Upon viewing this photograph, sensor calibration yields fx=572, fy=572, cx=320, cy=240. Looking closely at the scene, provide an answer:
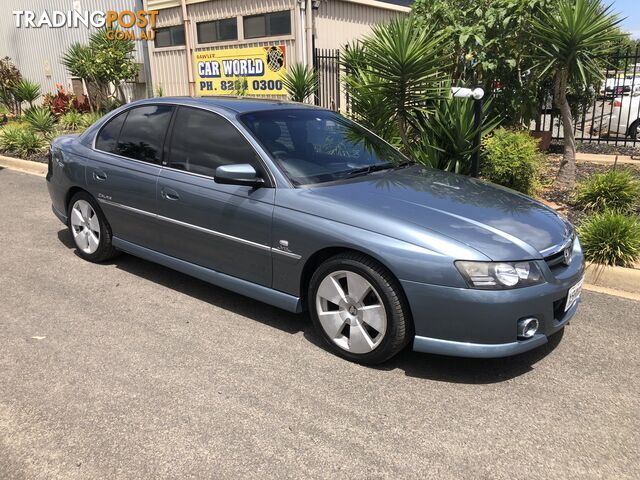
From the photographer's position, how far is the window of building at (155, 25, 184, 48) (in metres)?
16.1

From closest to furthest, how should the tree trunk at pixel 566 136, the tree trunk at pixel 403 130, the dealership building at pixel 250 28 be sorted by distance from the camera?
the tree trunk at pixel 403 130 < the tree trunk at pixel 566 136 < the dealership building at pixel 250 28

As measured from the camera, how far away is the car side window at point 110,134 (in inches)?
203

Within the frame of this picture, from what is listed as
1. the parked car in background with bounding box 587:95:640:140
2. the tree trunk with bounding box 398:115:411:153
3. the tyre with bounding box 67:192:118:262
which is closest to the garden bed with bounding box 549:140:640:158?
Answer: the parked car in background with bounding box 587:95:640:140

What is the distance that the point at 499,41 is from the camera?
302 inches

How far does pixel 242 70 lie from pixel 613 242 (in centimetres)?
1147

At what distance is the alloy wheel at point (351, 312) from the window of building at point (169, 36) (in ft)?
47.0

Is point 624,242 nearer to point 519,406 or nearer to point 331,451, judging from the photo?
point 519,406

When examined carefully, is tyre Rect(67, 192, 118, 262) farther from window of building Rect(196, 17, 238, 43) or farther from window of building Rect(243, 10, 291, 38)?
window of building Rect(196, 17, 238, 43)

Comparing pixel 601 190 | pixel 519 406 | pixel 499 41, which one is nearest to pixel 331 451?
pixel 519 406

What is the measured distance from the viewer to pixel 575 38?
6.32 metres

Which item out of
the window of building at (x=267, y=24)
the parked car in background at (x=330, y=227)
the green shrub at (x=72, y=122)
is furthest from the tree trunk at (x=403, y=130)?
the green shrub at (x=72, y=122)

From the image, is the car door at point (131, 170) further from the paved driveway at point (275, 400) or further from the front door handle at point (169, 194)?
the paved driveway at point (275, 400)

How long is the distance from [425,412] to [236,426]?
40.0 inches

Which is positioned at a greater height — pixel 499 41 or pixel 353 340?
pixel 499 41
